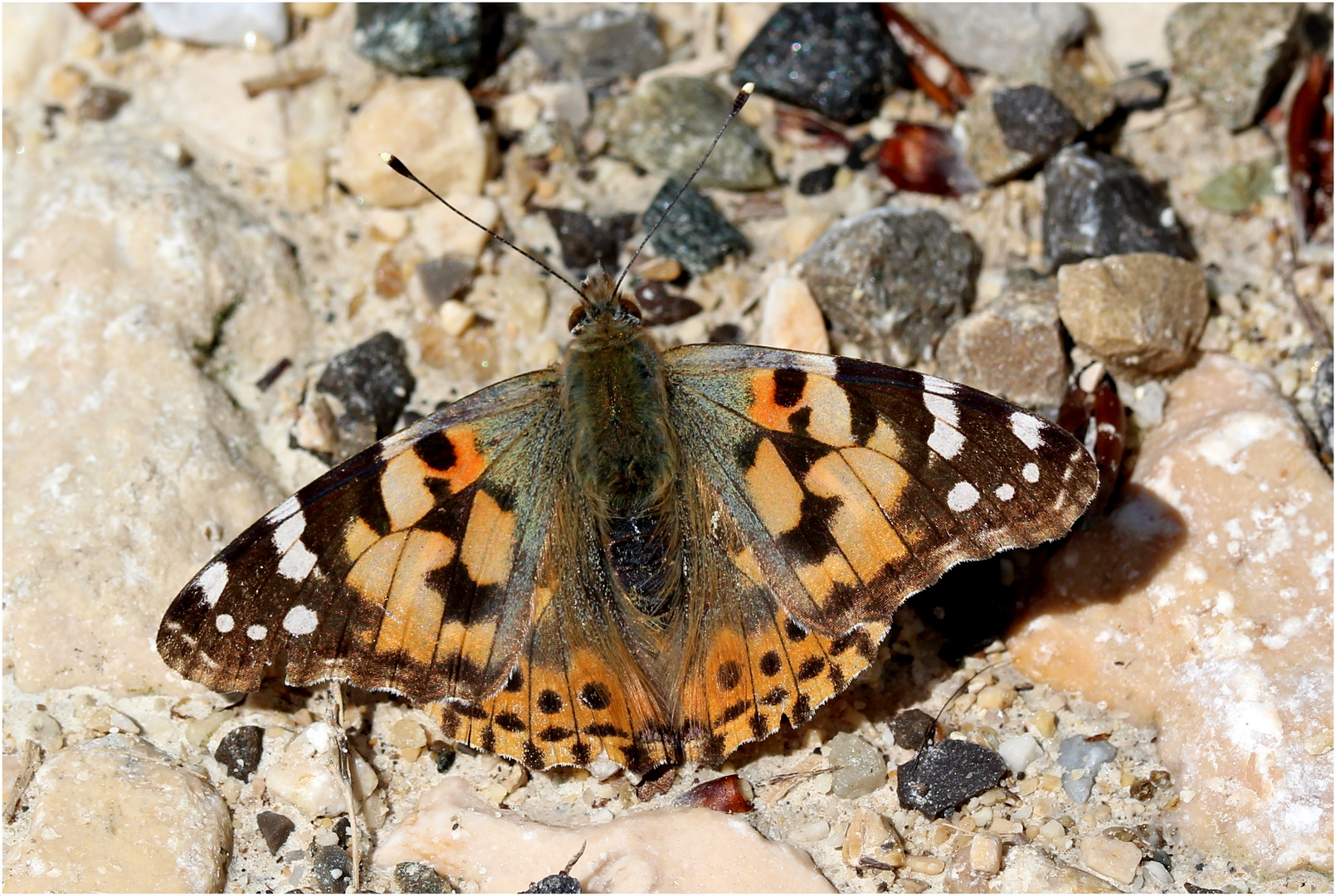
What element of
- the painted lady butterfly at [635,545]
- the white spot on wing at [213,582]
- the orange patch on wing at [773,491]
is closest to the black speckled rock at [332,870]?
the painted lady butterfly at [635,545]

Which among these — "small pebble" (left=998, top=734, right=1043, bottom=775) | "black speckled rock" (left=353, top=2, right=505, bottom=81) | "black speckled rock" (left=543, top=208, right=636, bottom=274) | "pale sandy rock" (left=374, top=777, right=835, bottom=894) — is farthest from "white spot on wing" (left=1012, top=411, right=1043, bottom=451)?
"black speckled rock" (left=353, top=2, right=505, bottom=81)

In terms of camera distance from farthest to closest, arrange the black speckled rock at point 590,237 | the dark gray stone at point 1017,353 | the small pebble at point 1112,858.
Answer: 1. the black speckled rock at point 590,237
2. the dark gray stone at point 1017,353
3. the small pebble at point 1112,858

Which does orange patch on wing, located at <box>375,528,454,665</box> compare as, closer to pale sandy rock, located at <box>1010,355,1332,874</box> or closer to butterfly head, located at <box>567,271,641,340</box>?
butterfly head, located at <box>567,271,641,340</box>

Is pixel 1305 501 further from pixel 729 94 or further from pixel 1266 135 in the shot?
pixel 729 94

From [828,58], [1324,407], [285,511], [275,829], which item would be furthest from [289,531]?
[1324,407]

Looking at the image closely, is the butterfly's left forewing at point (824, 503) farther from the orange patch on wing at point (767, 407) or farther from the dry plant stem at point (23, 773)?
the dry plant stem at point (23, 773)

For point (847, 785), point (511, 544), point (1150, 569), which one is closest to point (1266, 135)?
point (1150, 569)

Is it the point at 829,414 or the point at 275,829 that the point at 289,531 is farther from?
the point at 829,414
